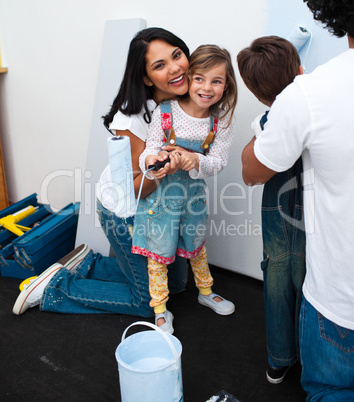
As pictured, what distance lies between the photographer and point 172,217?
1778 millimetres

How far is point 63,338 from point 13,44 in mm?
1985

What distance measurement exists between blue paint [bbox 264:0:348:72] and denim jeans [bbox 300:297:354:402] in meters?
1.04

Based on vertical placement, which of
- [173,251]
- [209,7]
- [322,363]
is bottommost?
[173,251]

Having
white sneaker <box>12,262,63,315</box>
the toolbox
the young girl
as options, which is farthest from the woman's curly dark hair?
the toolbox

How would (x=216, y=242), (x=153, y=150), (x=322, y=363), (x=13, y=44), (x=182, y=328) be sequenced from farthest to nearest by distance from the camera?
(x=13, y=44) → (x=216, y=242) → (x=182, y=328) → (x=153, y=150) → (x=322, y=363)

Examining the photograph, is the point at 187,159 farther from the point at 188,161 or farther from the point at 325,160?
the point at 325,160

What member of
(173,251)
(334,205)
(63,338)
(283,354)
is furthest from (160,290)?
(334,205)

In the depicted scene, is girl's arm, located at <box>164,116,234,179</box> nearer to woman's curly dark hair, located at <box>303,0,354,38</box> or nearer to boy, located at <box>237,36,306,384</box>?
boy, located at <box>237,36,306,384</box>

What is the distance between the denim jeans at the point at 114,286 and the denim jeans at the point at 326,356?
921 mm

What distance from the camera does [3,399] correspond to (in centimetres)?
158

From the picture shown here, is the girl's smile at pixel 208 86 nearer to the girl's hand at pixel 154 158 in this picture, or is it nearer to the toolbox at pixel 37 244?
the girl's hand at pixel 154 158

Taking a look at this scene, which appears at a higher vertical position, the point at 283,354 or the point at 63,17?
the point at 63,17

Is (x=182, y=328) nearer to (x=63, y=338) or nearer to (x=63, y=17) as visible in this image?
(x=63, y=338)

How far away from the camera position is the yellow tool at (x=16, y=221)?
2502 mm
